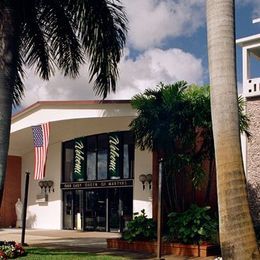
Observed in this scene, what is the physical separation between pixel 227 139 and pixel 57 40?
9739mm

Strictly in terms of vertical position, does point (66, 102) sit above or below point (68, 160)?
above

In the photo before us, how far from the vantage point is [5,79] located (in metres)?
14.1

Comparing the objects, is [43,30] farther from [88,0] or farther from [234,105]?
[234,105]

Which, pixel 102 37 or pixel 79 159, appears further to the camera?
pixel 79 159

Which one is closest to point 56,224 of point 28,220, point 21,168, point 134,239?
point 28,220

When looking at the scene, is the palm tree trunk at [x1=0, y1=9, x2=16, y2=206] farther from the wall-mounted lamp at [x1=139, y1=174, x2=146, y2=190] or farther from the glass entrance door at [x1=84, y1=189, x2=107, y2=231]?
the glass entrance door at [x1=84, y1=189, x2=107, y2=231]

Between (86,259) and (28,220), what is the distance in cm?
1877

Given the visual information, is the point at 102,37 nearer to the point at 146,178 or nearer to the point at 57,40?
the point at 57,40

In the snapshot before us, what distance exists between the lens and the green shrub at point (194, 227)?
15.6 meters

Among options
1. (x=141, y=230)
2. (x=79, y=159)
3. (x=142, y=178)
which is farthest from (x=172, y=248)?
(x=79, y=159)

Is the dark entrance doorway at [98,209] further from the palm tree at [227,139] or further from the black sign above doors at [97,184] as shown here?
the palm tree at [227,139]

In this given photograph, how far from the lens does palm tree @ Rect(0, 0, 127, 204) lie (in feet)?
46.6

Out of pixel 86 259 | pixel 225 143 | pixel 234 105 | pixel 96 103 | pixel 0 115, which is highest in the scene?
pixel 96 103

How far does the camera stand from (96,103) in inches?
926
